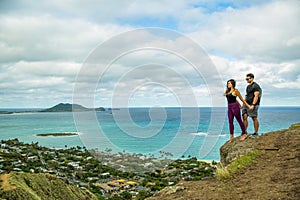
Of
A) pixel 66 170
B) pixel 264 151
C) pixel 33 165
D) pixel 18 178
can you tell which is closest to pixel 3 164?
pixel 33 165

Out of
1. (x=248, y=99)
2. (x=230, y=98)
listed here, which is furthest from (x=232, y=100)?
(x=248, y=99)

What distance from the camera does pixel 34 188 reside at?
6078 mm

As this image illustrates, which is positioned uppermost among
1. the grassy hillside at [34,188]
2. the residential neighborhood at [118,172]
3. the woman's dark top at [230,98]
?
the woman's dark top at [230,98]

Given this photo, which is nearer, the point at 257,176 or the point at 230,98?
the point at 257,176

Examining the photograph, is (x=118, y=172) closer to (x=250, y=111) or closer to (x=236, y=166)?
(x=250, y=111)

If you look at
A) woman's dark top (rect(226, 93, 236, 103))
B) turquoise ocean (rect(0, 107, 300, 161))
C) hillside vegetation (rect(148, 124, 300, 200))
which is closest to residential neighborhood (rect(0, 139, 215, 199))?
turquoise ocean (rect(0, 107, 300, 161))

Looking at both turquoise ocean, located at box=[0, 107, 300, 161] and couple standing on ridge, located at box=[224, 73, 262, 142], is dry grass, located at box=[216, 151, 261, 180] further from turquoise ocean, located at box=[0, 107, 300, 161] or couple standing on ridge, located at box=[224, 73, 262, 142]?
turquoise ocean, located at box=[0, 107, 300, 161]

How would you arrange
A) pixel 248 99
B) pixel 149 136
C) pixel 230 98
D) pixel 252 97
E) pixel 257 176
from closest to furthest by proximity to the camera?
pixel 257 176 < pixel 230 98 < pixel 252 97 < pixel 248 99 < pixel 149 136

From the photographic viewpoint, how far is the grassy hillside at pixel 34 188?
540 cm

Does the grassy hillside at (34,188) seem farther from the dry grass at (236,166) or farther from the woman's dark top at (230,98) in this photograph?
the woman's dark top at (230,98)

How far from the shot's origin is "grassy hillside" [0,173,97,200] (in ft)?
17.7

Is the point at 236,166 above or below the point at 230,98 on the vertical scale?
below

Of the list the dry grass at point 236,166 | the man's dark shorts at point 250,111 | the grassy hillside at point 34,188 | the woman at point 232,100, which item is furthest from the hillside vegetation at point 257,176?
the grassy hillside at point 34,188

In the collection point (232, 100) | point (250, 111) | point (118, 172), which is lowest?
point (118, 172)
